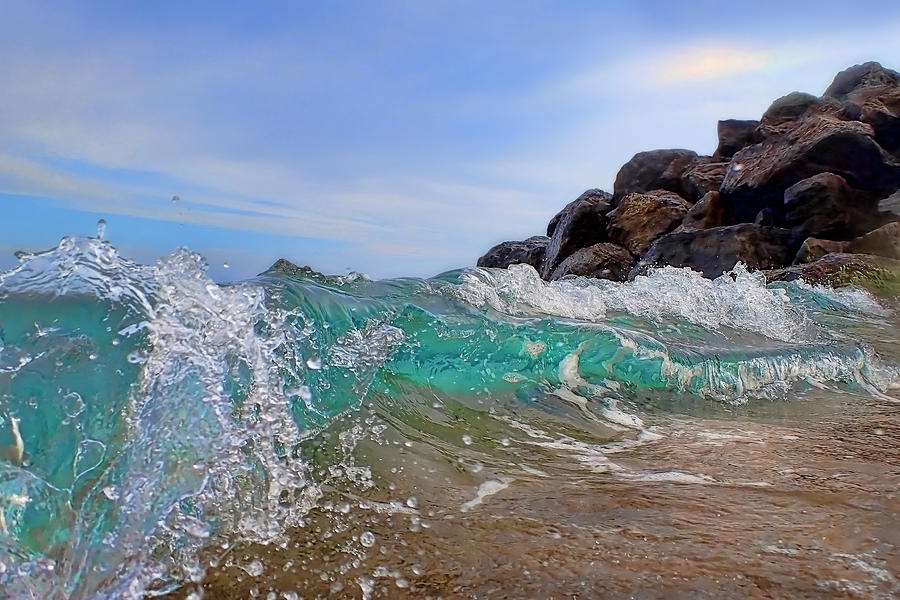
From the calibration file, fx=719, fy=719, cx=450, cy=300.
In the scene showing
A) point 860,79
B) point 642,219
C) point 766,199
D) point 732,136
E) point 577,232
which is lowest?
point 577,232

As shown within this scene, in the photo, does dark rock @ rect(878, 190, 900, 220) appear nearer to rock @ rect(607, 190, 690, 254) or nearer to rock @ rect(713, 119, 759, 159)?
rock @ rect(607, 190, 690, 254)

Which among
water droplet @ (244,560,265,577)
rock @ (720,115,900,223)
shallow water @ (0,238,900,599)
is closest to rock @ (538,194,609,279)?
rock @ (720,115,900,223)

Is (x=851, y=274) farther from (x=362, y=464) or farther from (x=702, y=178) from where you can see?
(x=362, y=464)

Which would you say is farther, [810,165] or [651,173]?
[651,173]

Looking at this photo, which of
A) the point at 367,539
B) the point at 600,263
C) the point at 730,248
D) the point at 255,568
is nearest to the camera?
the point at 255,568

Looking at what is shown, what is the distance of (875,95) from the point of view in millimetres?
13742

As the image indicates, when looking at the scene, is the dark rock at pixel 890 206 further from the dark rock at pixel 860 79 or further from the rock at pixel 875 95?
the dark rock at pixel 860 79

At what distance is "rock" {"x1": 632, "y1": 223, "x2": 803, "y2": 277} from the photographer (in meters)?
10.9

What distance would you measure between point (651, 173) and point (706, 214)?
327 cm

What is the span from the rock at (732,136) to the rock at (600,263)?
163 inches

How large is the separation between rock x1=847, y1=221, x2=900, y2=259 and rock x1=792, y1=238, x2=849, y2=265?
0.53 feet

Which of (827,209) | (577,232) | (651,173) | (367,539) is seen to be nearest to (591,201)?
(577,232)

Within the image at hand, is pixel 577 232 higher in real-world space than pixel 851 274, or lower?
higher

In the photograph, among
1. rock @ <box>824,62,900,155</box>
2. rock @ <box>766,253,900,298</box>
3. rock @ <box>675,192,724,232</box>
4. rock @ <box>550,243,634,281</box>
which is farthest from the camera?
rock @ <box>824,62,900,155</box>
